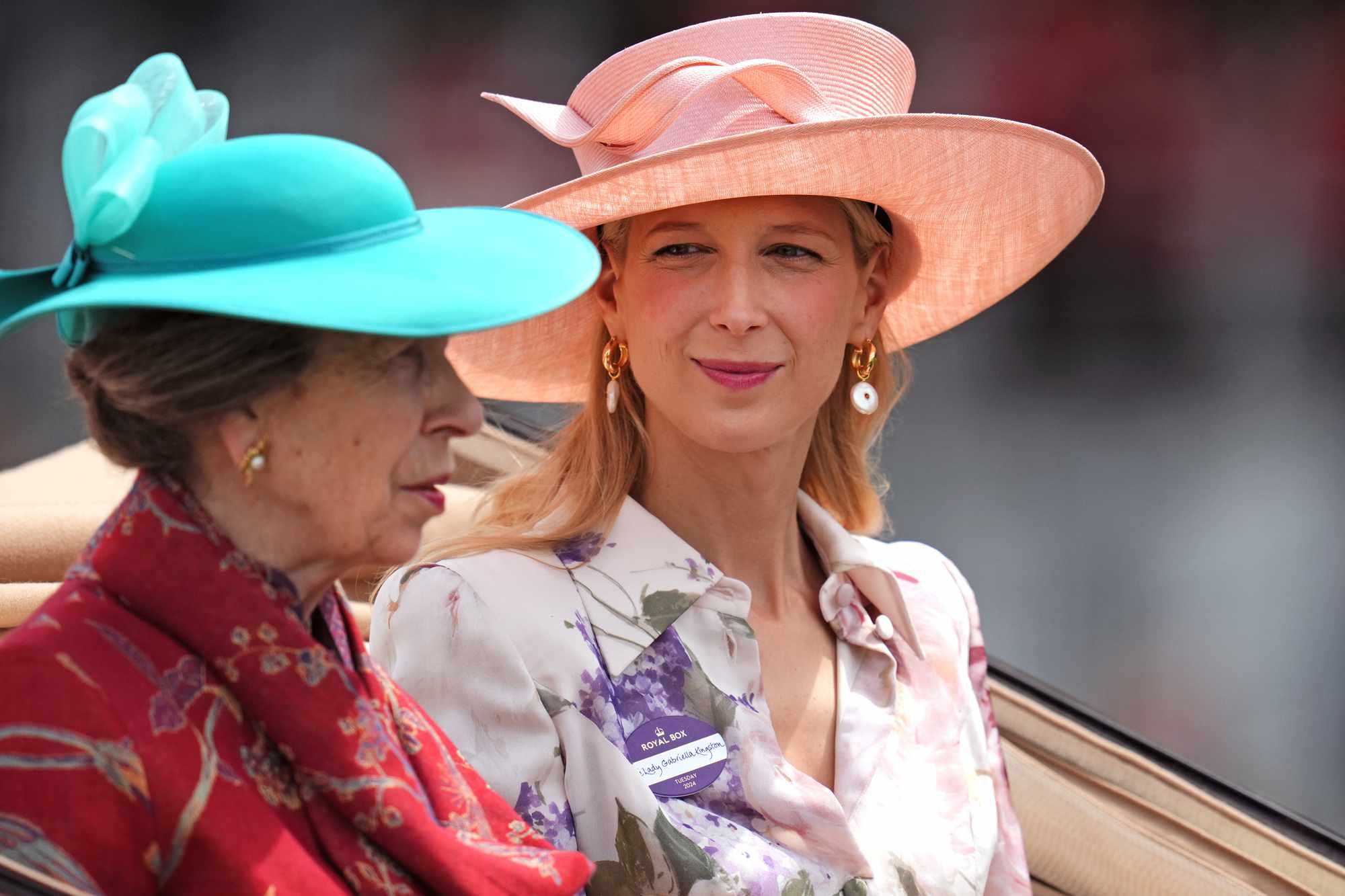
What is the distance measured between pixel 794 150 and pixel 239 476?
874mm

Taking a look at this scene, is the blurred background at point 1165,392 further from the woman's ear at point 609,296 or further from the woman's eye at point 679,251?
the woman's eye at point 679,251


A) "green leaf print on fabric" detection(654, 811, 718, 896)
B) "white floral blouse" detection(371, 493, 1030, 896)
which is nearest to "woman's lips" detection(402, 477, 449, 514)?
"white floral blouse" detection(371, 493, 1030, 896)

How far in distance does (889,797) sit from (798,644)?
0.24 meters

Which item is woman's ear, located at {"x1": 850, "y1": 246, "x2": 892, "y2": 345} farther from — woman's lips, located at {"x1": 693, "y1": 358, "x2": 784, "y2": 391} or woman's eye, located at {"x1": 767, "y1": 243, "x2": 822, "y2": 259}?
woman's lips, located at {"x1": 693, "y1": 358, "x2": 784, "y2": 391}

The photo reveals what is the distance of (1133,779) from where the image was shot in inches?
101

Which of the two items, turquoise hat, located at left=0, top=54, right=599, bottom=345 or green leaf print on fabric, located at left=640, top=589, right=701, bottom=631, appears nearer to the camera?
turquoise hat, located at left=0, top=54, right=599, bottom=345

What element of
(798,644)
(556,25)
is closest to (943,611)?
(798,644)

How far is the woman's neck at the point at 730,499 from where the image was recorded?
6.07ft

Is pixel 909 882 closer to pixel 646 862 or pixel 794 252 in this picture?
pixel 646 862

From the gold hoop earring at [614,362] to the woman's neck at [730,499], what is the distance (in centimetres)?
6

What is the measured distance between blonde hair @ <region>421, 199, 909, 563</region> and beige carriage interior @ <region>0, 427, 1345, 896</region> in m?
0.47

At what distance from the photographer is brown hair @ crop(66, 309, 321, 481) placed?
0.96m

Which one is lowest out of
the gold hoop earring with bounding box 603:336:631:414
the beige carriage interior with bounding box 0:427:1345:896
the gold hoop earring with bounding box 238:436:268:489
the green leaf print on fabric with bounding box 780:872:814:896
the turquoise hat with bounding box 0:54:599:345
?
the beige carriage interior with bounding box 0:427:1345:896

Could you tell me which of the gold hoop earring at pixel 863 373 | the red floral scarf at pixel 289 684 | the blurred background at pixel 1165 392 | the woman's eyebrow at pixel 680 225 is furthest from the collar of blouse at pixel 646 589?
the blurred background at pixel 1165 392
